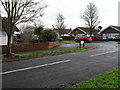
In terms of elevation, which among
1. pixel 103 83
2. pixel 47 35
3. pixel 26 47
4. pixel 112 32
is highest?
pixel 112 32

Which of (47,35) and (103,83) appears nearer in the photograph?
(103,83)

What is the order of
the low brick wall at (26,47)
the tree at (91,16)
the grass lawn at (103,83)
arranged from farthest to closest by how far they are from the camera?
the tree at (91,16) → the low brick wall at (26,47) → the grass lawn at (103,83)

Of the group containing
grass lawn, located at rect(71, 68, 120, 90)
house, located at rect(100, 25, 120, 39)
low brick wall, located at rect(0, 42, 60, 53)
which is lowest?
grass lawn, located at rect(71, 68, 120, 90)

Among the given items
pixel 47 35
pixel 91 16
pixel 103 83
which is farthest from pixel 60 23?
pixel 103 83

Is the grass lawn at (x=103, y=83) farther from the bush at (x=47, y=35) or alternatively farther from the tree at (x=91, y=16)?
the tree at (x=91, y=16)

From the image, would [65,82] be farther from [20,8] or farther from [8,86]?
[20,8]

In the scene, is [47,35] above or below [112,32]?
below

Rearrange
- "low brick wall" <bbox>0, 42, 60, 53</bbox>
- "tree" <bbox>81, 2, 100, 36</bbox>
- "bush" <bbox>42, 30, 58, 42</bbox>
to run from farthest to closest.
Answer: "tree" <bbox>81, 2, 100, 36</bbox> < "bush" <bbox>42, 30, 58, 42</bbox> < "low brick wall" <bbox>0, 42, 60, 53</bbox>

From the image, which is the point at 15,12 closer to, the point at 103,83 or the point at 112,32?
the point at 103,83

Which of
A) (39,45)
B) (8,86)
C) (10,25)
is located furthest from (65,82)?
(39,45)

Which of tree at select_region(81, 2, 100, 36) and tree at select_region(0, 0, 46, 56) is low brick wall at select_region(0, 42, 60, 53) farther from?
tree at select_region(81, 2, 100, 36)

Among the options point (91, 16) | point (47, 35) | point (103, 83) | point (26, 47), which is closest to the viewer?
point (103, 83)

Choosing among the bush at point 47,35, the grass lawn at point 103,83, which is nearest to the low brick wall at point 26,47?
the bush at point 47,35

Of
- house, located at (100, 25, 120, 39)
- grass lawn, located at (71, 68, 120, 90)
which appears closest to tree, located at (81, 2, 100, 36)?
house, located at (100, 25, 120, 39)
